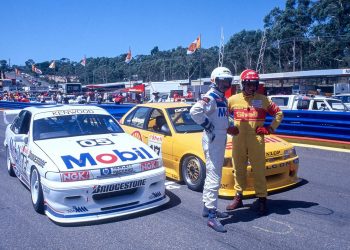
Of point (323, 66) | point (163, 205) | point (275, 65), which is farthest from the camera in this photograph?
point (275, 65)

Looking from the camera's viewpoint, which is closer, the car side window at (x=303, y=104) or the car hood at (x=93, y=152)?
the car hood at (x=93, y=152)

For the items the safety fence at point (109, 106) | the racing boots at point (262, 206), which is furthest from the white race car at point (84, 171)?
the safety fence at point (109, 106)

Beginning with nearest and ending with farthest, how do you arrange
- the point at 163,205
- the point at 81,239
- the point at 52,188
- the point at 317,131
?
the point at 81,239, the point at 52,188, the point at 163,205, the point at 317,131

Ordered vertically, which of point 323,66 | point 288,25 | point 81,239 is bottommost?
point 81,239

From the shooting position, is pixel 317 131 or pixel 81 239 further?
pixel 317 131

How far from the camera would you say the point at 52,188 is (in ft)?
15.0

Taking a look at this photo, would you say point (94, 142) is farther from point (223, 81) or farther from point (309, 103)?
point (309, 103)

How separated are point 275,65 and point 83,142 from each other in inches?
2703

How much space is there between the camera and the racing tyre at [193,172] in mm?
5937

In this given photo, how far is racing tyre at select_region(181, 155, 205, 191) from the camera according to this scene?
5.94 meters

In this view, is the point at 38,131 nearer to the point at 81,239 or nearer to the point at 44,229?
the point at 44,229

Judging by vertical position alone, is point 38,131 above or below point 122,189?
above

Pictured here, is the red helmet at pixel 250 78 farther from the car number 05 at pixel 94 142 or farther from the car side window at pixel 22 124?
the car side window at pixel 22 124

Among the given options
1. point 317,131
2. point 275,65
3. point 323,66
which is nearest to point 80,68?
point 275,65
